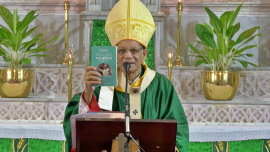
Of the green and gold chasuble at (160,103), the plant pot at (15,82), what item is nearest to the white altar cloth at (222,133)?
the green and gold chasuble at (160,103)

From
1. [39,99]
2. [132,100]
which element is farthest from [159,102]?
[39,99]

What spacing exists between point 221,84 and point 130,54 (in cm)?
199

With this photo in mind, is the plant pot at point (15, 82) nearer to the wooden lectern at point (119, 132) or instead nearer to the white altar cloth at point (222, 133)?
the white altar cloth at point (222, 133)

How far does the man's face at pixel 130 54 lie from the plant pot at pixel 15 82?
6.52ft

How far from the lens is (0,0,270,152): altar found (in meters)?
3.50

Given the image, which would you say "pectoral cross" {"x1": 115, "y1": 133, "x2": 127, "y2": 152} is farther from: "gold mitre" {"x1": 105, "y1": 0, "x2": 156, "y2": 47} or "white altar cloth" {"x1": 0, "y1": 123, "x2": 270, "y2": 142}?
"white altar cloth" {"x1": 0, "y1": 123, "x2": 270, "y2": 142}

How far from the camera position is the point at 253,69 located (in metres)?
5.00

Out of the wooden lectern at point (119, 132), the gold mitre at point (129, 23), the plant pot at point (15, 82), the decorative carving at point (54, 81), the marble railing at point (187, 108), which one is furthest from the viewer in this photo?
the decorative carving at point (54, 81)

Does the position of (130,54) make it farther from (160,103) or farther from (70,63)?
(70,63)

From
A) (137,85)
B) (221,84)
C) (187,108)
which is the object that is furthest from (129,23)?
(221,84)

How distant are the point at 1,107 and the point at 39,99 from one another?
44 centimetres

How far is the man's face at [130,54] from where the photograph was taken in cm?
262

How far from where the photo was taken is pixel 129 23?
111 inches

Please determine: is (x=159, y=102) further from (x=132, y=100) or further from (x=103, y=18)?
(x=103, y=18)
